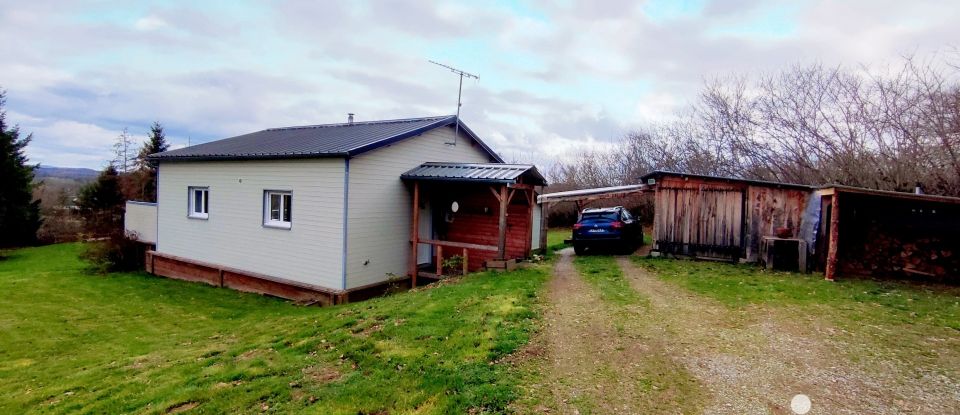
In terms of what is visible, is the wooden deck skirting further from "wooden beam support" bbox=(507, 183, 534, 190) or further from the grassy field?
the grassy field

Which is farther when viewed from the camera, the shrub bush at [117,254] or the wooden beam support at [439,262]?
the shrub bush at [117,254]

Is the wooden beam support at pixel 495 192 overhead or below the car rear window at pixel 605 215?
overhead

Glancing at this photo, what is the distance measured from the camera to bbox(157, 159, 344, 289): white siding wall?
1107cm

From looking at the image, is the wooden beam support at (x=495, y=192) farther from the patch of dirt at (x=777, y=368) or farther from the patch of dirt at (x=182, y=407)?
the patch of dirt at (x=182, y=407)

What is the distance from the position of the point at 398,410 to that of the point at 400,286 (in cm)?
841

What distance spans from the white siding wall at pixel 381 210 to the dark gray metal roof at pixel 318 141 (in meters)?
0.35

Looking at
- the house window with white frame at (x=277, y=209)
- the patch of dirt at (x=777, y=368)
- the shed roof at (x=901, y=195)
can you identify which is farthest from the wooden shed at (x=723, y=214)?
the house window with white frame at (x=277, y=209)

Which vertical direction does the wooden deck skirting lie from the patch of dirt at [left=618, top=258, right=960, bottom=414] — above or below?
below

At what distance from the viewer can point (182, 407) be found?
15.8 feet

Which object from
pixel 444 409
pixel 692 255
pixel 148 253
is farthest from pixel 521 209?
pixel 148 253

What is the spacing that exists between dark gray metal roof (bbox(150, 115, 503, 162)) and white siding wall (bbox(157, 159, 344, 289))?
0.97 ft

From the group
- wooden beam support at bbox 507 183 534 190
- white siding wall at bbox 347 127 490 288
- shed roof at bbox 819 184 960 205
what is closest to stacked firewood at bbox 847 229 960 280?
shed roof at bbox 819 184 960 205

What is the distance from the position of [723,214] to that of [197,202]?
625 inches

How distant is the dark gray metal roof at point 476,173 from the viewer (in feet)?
36.0
